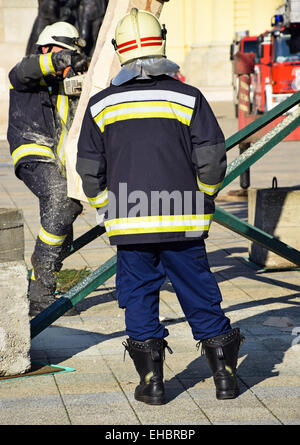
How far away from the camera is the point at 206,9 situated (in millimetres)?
39781

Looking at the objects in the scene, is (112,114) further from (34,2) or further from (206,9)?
(206,9)

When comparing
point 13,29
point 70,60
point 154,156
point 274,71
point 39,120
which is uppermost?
point 70,60

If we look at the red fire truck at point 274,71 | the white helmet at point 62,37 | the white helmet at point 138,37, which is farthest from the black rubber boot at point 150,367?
the red fire truck at point 274,71

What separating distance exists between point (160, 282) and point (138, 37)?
1.12 m

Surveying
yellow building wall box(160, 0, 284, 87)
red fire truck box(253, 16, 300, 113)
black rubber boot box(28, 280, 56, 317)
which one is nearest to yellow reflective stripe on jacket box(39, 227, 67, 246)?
black rubber boot box(28, 280, 56, 317)

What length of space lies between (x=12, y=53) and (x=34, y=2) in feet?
3.82

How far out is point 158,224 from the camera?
4.06 m

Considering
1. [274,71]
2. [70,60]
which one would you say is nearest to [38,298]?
[70,60]

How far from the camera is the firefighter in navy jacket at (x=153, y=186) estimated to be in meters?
4.01

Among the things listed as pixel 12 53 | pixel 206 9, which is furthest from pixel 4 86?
pixel 206 9

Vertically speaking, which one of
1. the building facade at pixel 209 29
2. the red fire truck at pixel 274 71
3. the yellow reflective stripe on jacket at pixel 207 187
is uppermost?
the yellow reflective stripe on jacket at pixel 207 187

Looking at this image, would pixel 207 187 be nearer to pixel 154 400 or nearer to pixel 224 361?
pixel 224 361

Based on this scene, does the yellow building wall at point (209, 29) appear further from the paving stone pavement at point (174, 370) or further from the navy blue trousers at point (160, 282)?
the navy blue trousers at point (160, 282)

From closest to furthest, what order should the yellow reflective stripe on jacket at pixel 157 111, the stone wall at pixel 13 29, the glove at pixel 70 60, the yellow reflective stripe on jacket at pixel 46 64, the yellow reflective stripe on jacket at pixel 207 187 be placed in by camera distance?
1. the yellow reflective stripe on jacket at pixel 157 111
2. the yellow reflective stripe on jacket at pixel 207 187
3. the glove at pixel 70 60
4. the yellow reflective stripe on jacket at pixel 46 64
5. the stone wall at pixel 13 29
